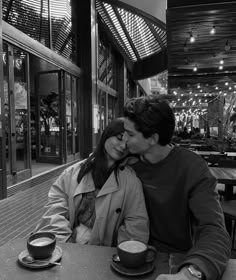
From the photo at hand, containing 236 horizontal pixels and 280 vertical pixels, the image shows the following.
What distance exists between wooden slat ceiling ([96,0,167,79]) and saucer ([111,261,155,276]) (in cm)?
729

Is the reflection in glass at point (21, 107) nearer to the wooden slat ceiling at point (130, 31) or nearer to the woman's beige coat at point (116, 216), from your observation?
the wooden slat ceiling at point (130, 31)

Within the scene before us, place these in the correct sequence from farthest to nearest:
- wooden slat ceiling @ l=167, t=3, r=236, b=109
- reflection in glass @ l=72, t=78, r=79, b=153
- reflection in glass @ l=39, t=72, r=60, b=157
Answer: reflection in glass @ l=72, t=78, r=79, b=153
reflection in glass @ l=39, t=72, r=60, b=157
wooden slat ceiling @ l=167, t=3, r=236, b=109

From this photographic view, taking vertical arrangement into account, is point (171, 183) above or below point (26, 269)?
above

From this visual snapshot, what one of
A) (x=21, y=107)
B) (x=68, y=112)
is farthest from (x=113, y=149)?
(x=68, y=112)

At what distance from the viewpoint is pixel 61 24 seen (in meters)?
7.30

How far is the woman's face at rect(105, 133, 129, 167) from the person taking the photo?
1534mm

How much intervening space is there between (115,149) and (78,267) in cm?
76

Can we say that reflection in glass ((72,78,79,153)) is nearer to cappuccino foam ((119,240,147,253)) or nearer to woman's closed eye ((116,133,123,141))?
woman's closed eye ((116,133,123,141))

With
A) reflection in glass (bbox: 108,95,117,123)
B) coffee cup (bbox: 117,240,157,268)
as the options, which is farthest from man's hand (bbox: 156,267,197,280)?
reflection in glass (bbox: 108,95,117,123)

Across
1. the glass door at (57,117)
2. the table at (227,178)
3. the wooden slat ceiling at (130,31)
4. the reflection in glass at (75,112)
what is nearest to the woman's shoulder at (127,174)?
the table at (227,178)

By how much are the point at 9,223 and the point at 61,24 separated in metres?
5.90

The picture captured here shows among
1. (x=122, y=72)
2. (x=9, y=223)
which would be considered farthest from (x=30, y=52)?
(x=122, y=72)

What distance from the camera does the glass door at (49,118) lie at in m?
7.61

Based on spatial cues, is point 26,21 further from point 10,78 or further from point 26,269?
point 26,269
